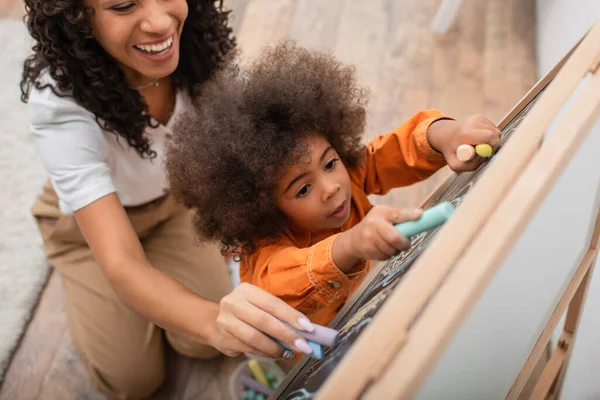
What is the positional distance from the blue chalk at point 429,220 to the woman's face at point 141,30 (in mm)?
616

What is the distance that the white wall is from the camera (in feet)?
2.82

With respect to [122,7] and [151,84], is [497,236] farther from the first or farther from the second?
[151,84]

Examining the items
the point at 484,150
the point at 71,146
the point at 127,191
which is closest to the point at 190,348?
the point at 127,191

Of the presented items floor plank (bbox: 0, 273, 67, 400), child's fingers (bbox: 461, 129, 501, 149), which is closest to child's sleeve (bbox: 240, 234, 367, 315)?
child's fingers (bbox: 461, 129, 501, 149)

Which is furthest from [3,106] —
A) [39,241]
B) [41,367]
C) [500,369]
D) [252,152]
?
[500,369]

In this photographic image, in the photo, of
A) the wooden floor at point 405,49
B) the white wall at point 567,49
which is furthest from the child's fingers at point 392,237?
the wooden floor at point 405,49

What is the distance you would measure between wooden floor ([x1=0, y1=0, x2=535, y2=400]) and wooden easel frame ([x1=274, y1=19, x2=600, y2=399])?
1.14 meters

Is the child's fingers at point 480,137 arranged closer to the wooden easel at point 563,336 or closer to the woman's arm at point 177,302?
the wooden easel at point 563,336

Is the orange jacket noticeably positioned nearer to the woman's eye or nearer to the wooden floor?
the woman's eye

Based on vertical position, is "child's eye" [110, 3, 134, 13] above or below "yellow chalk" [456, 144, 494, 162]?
above

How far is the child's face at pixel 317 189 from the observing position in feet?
2.34

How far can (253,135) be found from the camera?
0.70m

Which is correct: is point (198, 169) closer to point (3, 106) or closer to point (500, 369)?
point (500, 369)

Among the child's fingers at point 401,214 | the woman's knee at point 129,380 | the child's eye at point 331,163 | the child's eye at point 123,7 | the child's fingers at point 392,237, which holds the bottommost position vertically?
the woman's knee at point 129,380
